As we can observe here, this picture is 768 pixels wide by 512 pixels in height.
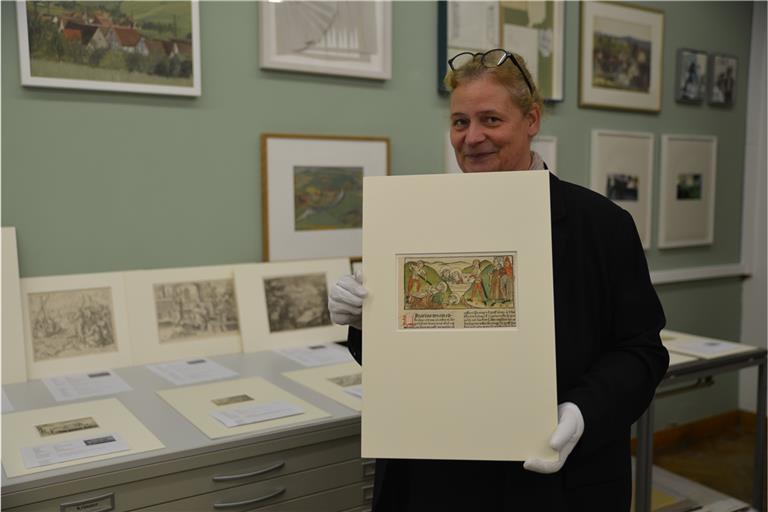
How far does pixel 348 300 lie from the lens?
1217 millimetres

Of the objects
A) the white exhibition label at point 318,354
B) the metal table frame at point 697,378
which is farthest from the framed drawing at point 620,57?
the white exhibition label at point 318,354

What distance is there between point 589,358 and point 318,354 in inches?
47.7

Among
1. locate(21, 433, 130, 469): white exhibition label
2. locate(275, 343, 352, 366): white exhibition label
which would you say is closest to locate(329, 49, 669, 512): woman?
locate(21, 433, 130, 469): white exhibition label

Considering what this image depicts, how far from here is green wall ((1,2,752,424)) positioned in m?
2.06

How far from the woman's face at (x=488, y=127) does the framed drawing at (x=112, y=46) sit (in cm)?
125

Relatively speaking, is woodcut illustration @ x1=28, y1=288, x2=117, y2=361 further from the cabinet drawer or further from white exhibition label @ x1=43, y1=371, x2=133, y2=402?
the cabinet drawer

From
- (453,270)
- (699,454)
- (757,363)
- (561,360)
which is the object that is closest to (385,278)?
(453,270)

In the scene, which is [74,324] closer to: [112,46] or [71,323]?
[71,323]

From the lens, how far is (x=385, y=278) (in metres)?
1.15

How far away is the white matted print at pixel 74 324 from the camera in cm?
201

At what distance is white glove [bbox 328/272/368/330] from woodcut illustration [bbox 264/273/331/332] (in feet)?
3.58

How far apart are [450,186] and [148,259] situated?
1.43m

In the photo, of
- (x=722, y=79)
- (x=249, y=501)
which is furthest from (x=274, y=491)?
(x=722, y=79)

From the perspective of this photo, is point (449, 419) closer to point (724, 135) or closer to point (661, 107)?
point (661, 107)
